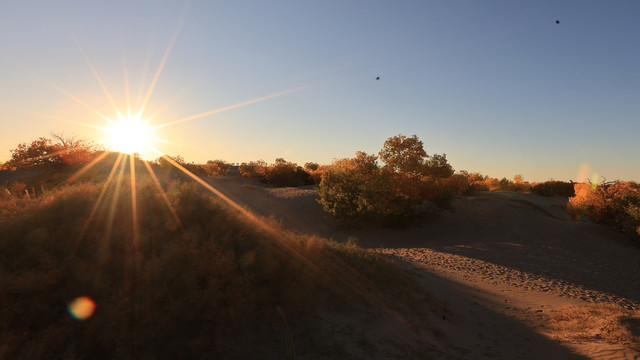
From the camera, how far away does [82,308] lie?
15.3 feet

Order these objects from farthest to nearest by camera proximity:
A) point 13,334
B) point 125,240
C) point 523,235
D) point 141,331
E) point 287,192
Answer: point 287,192
point 523,235
point 125,240
point 141,331
point 13,334

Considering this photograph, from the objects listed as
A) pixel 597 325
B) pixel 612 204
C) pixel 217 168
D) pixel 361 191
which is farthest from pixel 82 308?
pixel 217 168

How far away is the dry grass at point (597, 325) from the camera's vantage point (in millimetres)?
7531

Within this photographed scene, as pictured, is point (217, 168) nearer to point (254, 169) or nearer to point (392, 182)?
point (254, 169)

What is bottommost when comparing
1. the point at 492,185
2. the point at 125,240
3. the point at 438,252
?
the point at 438,252

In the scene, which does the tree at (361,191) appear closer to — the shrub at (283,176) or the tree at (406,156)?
the tree at (406,156)

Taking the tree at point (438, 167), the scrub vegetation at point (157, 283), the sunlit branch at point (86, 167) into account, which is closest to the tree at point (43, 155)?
the sunlit branch at point (86, 167)

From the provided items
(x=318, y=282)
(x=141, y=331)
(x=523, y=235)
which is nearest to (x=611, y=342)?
(x=318, y=282)

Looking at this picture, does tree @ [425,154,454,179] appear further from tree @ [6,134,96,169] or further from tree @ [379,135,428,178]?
tree @ [6,134,96,169]

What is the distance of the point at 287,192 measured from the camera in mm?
31656

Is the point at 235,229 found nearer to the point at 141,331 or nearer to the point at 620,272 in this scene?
the point at 141,331

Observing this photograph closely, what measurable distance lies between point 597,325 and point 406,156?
1474cm

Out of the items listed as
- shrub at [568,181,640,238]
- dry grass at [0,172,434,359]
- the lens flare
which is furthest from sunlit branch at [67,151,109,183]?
shrub at [568,181,640,238]

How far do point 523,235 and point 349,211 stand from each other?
11338mm
